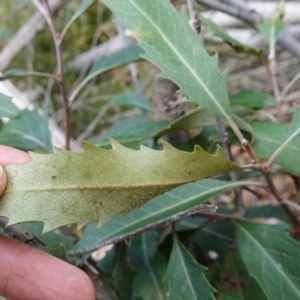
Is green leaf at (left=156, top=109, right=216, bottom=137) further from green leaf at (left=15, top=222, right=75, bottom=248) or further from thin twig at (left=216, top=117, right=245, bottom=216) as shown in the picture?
green leaf at (left=15, top=222, right=75, bottom=248)

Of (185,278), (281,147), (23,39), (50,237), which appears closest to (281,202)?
(281,147)

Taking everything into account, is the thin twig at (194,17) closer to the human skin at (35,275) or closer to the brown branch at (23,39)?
the human skin at (35,275)

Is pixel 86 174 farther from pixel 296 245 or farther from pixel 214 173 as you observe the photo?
pixel 296 245

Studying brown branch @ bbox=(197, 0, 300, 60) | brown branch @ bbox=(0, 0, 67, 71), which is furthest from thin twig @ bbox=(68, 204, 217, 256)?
brown branch @ bbox=(0, 0, 67, 71)

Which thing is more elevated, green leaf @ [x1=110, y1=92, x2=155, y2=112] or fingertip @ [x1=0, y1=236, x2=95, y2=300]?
green leaf @ [x1=110, y1=92, x2=155, y2=112]

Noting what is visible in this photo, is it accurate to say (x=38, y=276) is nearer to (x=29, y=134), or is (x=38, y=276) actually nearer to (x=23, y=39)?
(x=29, y=134)

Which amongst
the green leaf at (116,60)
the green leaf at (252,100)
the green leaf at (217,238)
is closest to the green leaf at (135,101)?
the green leaf at (116,60)

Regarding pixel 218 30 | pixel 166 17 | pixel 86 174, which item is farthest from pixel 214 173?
pixel 218 30
